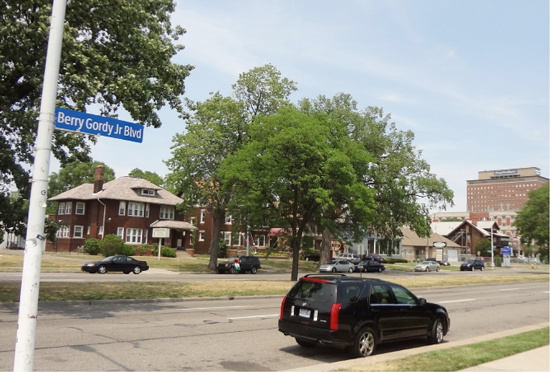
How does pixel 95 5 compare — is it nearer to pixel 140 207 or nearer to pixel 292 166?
pixel 292 166

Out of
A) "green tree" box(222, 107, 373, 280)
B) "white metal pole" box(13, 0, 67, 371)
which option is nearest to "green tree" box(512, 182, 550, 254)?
"green tree" box(222, 107, 373, 280)

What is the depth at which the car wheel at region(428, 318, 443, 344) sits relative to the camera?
11.2 m

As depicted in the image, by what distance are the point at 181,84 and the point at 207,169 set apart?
2398 cm

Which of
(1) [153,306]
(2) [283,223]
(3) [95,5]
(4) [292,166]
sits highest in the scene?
(3) [95,5]

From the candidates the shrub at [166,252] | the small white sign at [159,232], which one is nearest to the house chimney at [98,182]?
the shrub at [166,252]

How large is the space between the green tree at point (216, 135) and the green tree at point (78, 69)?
22876 millimetres

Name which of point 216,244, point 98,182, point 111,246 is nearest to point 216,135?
point 216,244

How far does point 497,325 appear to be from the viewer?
1509cm

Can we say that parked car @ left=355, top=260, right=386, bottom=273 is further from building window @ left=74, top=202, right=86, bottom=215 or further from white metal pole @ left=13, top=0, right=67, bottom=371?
white metal pole @ left=13, top=0, right=67, bottom=371

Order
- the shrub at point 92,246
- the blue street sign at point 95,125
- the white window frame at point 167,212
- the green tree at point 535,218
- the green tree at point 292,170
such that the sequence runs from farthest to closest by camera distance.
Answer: the green tree at point 535,218
the white window frame at point 167,212
the shrub at point 92,246
the green tree at point 292,170
the blue street sign at point 95,125

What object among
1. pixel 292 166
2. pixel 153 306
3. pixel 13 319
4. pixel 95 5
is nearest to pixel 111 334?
pixel 13 319

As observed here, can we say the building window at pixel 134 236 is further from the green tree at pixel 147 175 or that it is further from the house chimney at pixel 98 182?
the green tree at pixel 147 175

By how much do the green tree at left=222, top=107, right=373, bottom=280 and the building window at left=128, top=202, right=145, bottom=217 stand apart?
28.9m

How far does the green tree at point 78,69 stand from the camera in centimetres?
1415
